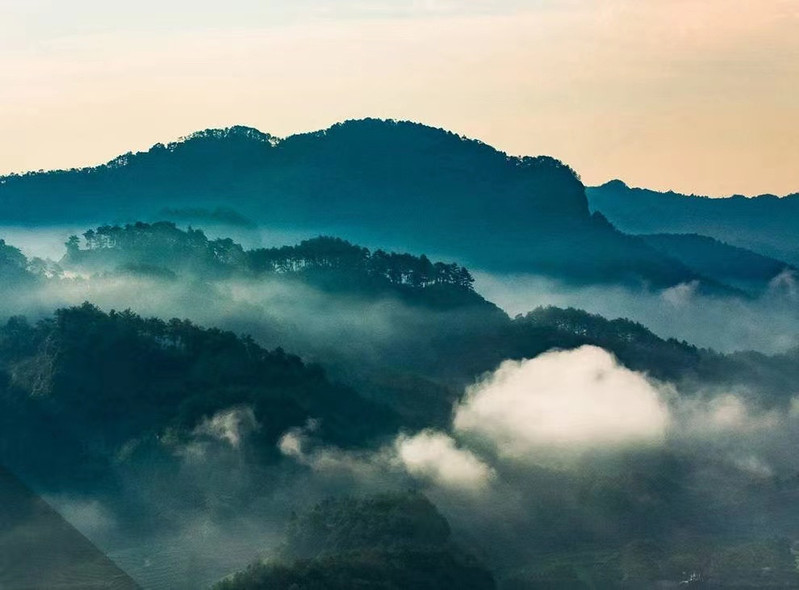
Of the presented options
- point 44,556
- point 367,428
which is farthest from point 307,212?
point 44,556

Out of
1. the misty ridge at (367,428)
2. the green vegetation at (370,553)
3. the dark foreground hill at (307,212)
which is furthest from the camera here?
the dark foreground hill at (307,212)

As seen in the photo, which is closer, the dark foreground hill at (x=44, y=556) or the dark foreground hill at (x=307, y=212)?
the dark foreground hill at (x=44, y=556)

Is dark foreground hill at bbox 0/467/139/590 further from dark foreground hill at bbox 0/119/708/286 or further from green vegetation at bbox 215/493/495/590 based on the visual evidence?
dark foreground hill at bbox 0/119/708/286

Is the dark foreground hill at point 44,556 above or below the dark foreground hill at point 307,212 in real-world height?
below

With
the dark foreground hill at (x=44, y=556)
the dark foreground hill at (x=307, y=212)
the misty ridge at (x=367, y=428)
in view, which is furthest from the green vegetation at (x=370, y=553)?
the dark foreground hill at (x=307, y=212)

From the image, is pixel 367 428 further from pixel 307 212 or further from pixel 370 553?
pixel 307 212

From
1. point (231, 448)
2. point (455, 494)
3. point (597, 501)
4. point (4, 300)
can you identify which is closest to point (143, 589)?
point (231, 448)

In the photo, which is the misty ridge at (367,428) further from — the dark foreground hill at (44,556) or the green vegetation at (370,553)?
the dark foreground hill at (44,556)

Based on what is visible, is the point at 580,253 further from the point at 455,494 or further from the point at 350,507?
the point at 350,507

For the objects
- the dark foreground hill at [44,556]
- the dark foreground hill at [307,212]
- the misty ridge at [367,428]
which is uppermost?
the dark foreground hill at [307,212]

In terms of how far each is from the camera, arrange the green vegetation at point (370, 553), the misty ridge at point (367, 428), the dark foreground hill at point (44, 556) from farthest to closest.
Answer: the misty ridge at point (367, 428), the dark foreground hill at point (44, 556), the green vegetation at point (370, 553)

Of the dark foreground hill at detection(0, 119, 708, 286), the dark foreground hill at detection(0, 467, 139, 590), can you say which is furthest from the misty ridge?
the dark foreground hill at detection(0, 119, 708, 286)
